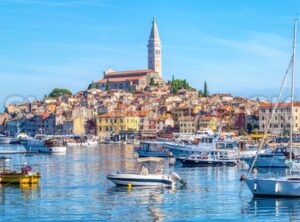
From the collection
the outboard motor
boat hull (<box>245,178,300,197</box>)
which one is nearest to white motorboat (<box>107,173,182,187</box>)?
the outboard motor

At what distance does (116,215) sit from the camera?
23.3 m

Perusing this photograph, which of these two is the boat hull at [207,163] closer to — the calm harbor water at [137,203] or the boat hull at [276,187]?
the calm harbor water at [137,203]

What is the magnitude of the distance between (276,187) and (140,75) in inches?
5098

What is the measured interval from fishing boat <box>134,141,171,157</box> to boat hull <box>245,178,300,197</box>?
3309cm

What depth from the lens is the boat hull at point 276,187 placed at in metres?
26.9

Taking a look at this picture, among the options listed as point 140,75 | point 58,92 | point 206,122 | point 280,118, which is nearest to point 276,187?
point 280,118

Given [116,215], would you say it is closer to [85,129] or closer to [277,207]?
[277,207]

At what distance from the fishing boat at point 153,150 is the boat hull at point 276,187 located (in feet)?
109

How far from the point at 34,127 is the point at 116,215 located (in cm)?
11353

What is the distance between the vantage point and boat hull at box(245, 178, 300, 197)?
26906 mm

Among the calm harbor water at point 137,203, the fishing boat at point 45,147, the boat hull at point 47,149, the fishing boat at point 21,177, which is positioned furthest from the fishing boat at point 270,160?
the fishing boat at point 45,147

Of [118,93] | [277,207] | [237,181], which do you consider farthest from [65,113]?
[277,207]

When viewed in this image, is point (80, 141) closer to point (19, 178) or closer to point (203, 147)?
point (203, 147)

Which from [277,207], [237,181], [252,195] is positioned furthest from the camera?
[237,181]
